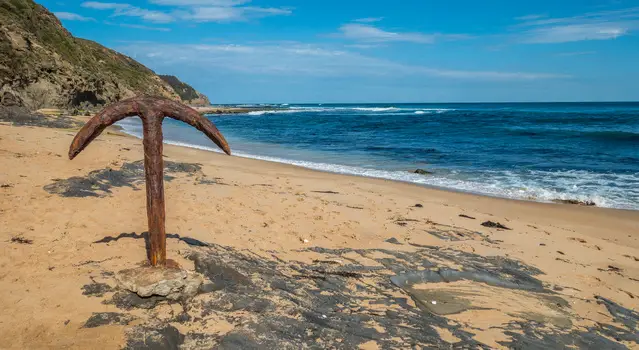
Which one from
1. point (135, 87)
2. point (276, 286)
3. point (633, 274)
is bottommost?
point (633, 274)

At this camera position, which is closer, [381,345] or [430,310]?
[381,345]

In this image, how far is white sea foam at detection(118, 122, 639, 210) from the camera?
9.72 metres

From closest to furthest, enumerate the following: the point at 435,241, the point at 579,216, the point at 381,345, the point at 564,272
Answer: the point at 381,345 < the point at 564,272 < the point at 435,241 < the point at 579,216

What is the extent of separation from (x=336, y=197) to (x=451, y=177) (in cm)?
544

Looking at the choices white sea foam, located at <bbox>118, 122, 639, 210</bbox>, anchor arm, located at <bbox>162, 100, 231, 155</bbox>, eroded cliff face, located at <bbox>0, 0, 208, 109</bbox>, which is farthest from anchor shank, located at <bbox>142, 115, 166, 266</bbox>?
eroded cliff face, located at <bbox>0, 0, 208, 109</bbox>

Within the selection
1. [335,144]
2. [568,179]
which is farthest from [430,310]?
[335,144]

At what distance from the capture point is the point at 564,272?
5059 mm

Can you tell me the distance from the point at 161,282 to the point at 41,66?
2708 cm


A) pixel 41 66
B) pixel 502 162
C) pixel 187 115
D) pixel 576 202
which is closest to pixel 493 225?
pixel 576 202

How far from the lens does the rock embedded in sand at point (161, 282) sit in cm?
337

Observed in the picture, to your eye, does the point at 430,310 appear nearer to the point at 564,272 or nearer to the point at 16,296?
the point at 564,272

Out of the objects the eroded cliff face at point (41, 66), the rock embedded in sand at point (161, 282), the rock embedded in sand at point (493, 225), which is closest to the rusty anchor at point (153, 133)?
the rock embedded in sand at point (161, 282)

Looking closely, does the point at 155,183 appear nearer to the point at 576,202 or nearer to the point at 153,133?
the point at 153,133

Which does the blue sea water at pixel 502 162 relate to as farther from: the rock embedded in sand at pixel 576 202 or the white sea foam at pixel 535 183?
the rock embedded in sand at pixel 576 202
